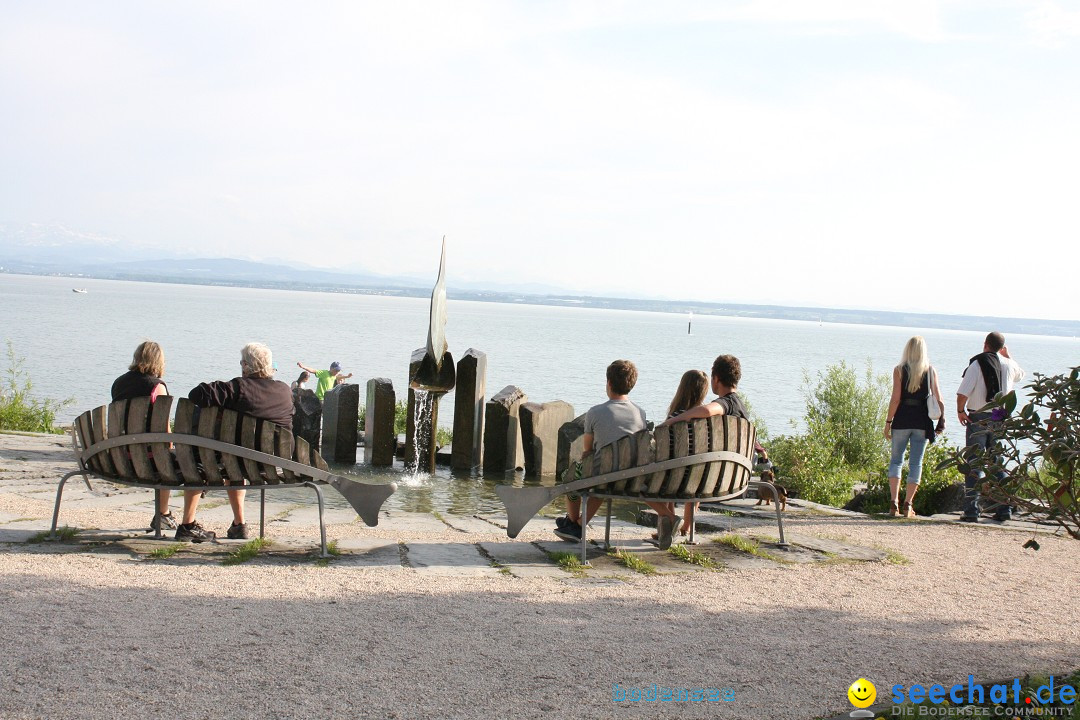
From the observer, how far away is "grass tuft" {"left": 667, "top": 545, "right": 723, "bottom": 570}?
6227mm

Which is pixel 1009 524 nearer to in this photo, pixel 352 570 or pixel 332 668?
pixel 352 570

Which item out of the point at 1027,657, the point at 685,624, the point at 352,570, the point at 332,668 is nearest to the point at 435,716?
the point at 332,668

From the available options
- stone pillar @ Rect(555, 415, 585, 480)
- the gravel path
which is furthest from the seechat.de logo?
stone pillar @ Rect(555, 415, 585, 480)

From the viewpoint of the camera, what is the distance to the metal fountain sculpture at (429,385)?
35.2ft

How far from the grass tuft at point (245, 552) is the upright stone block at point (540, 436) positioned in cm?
535

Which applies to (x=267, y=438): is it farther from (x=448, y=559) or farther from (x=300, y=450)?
(x=448, y=559)

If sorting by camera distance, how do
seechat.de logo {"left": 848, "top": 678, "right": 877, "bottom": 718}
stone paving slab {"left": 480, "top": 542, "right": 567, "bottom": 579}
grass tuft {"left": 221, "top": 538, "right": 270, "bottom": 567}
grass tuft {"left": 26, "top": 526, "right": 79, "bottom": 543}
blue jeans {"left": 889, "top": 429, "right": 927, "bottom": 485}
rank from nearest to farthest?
seechat.de logo {"left": 848, "top": 678, "right": 877, "bottom": 718} < grass tuft {"left": 221, "top": 538, "right": 270, "bottom": 567} < stone paving slab {"left": 480, "top": 542, "right": 567, "bottom": 579} < grass tuft {"left": 26, "top": 526, "right": 79, "bottom": 543} < blue jeans {"left": 889, "top": 429, "right": 927, "bottom": 485}

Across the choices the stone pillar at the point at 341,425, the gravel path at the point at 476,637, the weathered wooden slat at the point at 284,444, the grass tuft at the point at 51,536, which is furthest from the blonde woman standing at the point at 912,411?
the grass tuft at the point at 51,536

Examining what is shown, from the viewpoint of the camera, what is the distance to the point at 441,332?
10.7 meters

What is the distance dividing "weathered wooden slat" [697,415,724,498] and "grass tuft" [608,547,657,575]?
56cm

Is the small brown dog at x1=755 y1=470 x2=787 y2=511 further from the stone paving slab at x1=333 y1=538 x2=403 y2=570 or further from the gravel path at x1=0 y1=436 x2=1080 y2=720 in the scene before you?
the stone paving slab at x1=333 y1=538 x2=403 y2=570

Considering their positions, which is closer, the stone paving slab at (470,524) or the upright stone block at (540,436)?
the stone paving slab at (470,524)

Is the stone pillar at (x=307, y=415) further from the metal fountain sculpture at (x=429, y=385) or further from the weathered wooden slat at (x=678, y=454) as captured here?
the weathered wooden slat at (x=678, y=454)

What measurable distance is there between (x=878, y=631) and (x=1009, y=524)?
453 cm
